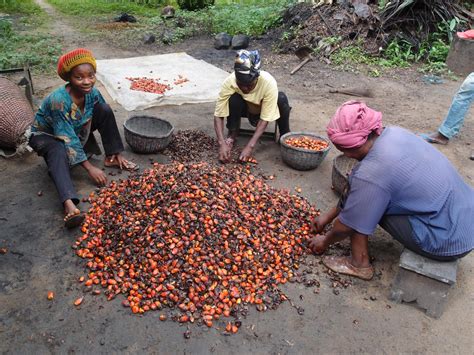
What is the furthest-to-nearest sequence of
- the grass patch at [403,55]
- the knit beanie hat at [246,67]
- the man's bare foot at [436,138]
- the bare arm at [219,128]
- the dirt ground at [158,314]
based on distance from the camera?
the grass patch at [403,55], the man's bare foot at [436,138], the bare arm at [219,128], the knit beanie hat at [246,67], the dirt ground at [158,314]

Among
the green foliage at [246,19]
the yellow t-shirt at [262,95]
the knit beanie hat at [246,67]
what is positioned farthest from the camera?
the green foliage at [246,19]

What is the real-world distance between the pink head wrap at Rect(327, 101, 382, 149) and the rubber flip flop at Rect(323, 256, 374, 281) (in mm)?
873

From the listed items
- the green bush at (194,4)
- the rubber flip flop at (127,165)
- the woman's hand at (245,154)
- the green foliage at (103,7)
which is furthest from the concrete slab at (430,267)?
the green foliage at (103,7)

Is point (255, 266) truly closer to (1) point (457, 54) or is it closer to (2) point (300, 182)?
(2) point (300, 182)

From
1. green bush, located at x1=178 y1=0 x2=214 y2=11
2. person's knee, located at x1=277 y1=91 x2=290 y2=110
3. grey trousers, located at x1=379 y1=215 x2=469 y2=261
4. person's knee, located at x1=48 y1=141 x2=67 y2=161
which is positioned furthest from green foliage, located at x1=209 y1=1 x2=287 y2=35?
grey trousers, located at x1=379 y1=215 x2=469 y2=261

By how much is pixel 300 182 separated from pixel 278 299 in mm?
1528

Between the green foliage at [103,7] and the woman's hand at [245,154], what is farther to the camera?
the green foliage at [103,7]

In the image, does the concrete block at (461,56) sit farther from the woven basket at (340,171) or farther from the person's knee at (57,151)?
the person's knee at (57,151)

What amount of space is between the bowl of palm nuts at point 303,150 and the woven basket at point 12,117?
251cm

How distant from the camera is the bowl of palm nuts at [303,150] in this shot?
368cm

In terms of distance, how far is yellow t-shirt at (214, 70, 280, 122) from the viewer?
3.78m

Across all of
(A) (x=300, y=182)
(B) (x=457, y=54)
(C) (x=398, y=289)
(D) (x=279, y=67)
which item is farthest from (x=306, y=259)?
(B) (x=457, y=54)

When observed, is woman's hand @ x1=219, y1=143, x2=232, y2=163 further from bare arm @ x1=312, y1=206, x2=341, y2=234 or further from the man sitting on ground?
the man sitting on ground

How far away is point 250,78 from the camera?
11.6ft
